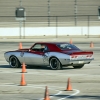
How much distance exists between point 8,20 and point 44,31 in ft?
20.5

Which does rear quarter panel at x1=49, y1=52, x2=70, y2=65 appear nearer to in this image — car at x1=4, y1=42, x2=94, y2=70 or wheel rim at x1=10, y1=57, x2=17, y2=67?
car at x1=4, y1=42, x2=94, y2=70

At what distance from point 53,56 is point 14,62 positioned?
2.40 m

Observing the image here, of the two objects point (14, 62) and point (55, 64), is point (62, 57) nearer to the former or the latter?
point (55, 64)

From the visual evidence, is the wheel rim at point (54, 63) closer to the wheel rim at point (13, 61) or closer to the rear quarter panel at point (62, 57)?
the rear quarter panel at point (62, 57)

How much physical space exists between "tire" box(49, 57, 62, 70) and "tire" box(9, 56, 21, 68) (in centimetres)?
201

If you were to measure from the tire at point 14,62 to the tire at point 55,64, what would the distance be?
6.60 feet

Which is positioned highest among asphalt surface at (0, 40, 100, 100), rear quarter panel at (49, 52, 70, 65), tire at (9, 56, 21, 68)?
rear quarter panel at (49, 52, 70, 65)

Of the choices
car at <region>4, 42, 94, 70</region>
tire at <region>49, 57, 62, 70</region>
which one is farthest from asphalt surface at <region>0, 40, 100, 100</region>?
car at <region>4, 42, 94, 70</region>

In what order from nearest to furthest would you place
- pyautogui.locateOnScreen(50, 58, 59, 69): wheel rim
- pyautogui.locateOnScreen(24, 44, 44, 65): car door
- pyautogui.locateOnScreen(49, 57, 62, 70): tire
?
pyautogui.locateOnScreen(49, 57, 62, 70): tire, pyautogui.locateOnScreen(50, 58, 59, 69): wheel rim, pyautogui.locateOnScreen(24, 44, 44, 65): car door

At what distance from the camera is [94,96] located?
1570cm

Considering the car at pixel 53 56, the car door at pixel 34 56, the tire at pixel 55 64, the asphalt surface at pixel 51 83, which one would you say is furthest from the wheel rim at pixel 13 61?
the tire at pixel 55 64

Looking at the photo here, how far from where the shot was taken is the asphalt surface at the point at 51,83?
1591 cm

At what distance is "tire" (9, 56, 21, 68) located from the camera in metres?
25.9

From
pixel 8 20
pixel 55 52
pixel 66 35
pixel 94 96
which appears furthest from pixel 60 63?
pixel 8 20
